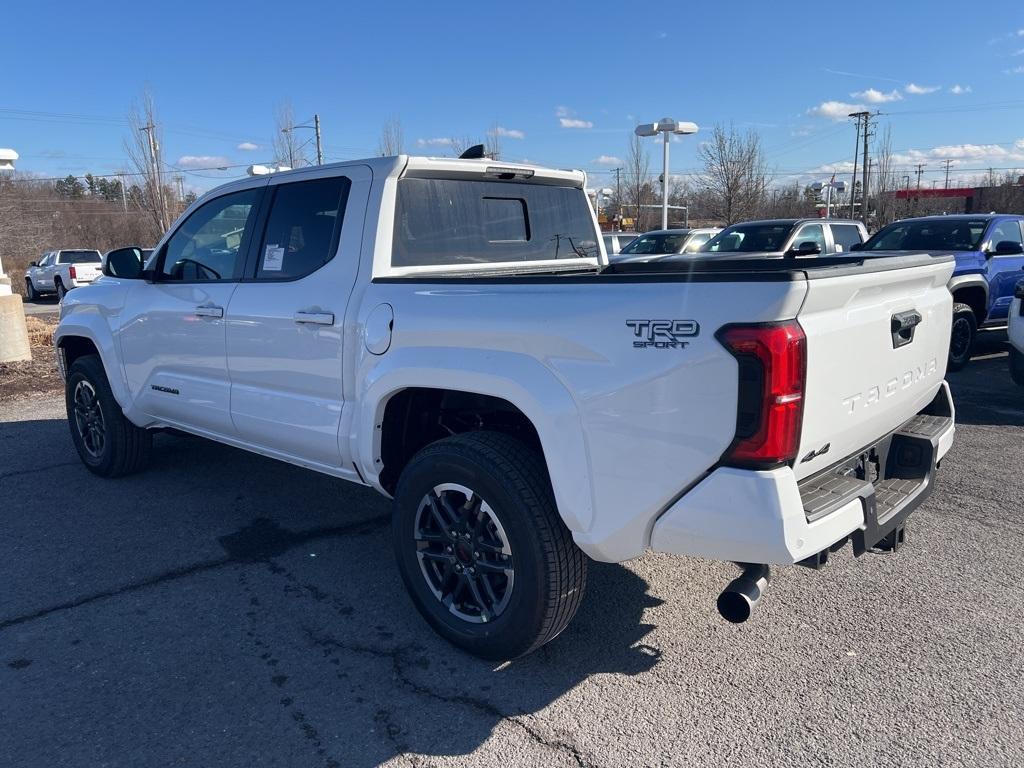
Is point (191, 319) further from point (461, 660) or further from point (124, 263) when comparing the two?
point (461, 660)

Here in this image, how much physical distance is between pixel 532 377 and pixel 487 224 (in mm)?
1584

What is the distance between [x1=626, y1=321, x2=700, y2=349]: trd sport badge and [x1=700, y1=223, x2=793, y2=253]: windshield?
10318mm

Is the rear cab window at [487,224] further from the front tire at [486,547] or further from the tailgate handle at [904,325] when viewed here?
the tailgate handle at [904,325]

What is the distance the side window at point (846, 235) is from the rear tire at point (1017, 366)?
684cm

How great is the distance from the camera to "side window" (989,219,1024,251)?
394 inches

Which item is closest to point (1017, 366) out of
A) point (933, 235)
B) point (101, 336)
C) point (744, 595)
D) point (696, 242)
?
point (933, 235)

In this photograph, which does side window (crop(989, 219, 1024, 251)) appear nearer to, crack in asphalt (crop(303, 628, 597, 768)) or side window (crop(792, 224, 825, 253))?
side window (crop(792, 224, 825, 253))

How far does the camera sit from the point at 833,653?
10.4ft

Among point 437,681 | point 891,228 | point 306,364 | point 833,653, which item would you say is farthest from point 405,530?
point 891,228

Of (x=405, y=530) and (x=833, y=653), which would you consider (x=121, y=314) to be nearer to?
(x=405, y=530)

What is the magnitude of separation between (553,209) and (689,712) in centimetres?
287

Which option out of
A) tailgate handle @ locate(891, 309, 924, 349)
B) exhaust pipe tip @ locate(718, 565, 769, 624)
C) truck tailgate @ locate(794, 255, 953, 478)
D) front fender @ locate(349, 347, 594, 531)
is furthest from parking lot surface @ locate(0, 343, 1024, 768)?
tailgate handle @ locate(891, 309, 924, 349)

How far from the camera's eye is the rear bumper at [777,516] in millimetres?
2326

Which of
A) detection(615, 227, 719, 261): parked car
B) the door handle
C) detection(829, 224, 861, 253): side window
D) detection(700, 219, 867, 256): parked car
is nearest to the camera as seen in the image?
the door handle
